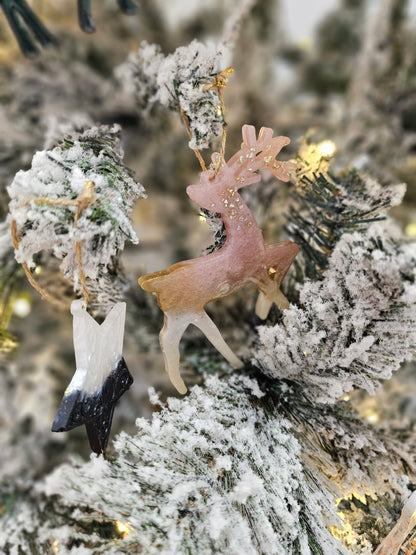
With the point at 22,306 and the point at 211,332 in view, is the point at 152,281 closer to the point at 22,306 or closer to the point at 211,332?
the point at 211,332

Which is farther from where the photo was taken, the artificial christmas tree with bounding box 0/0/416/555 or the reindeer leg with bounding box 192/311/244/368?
the reindeer leg with bounding box 192/311/244/368

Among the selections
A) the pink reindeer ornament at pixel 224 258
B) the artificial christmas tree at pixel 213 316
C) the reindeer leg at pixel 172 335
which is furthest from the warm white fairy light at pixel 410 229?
the reindeer leg at pixel 172 335

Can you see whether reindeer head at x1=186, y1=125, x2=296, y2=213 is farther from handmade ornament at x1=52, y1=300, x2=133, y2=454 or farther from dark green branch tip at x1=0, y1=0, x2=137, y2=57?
dark green branch tip at x1=0, y1=0, x2=137, y2=57

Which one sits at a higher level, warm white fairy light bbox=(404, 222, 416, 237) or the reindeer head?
the reindeer head

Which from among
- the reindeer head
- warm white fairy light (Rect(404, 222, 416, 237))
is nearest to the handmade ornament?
the reindeer head

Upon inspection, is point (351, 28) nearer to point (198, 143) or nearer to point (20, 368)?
point (198, 143)

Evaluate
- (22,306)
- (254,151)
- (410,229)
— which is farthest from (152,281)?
(410,229)
